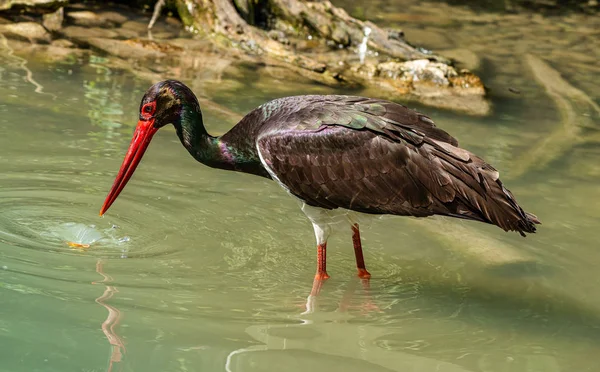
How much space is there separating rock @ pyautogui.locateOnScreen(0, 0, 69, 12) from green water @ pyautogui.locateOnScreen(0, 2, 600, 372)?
1898 millimetres

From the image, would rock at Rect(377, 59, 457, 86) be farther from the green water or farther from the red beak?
the red beak

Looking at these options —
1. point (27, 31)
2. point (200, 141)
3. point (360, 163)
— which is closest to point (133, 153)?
point (200, 141)

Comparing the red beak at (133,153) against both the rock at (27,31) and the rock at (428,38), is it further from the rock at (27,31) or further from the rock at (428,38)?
the rock at (428,38)

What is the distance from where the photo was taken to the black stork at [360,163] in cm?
522

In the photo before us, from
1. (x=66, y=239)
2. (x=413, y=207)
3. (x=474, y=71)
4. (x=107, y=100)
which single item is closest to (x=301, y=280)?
(x=413, y=207)

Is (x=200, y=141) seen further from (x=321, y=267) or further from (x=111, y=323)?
(x=111, y=323)

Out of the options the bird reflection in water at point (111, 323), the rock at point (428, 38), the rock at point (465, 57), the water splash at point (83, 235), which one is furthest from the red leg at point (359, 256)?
the rock at point (428, 38)

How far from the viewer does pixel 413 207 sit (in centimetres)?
536

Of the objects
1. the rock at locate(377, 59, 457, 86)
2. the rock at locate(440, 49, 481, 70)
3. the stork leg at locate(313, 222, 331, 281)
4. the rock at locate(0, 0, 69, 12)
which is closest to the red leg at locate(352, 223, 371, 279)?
the stork leg at locate(313, 222, 331, 281)

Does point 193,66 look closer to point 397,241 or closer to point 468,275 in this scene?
point 397,241

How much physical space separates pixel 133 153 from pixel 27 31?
472cm

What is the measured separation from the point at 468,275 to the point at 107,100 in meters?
3.88

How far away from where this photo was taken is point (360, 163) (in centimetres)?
541

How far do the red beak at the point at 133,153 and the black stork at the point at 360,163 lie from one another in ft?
0.40
